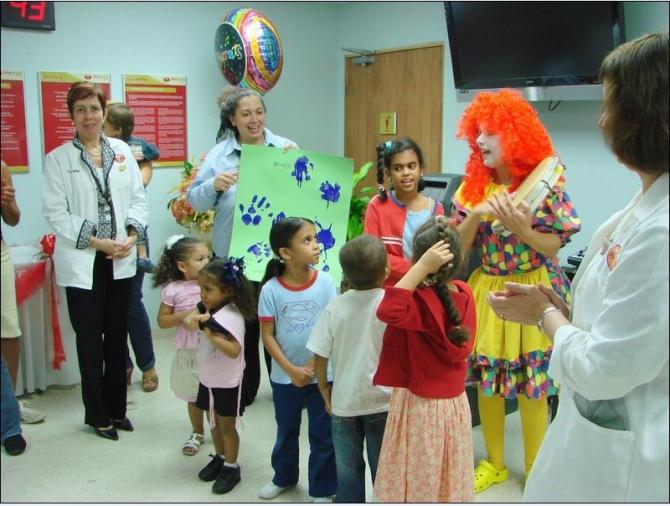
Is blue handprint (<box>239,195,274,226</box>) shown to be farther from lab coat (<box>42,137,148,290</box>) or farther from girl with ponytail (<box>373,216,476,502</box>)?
girl with ponytail (<box>373,216,476,502</box>)

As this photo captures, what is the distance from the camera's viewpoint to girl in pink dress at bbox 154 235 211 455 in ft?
7.91

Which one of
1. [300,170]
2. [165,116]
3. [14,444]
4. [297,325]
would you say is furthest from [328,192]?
[165,116]

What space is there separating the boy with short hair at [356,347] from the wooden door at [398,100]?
2560 millimetres

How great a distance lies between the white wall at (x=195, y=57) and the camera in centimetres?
341

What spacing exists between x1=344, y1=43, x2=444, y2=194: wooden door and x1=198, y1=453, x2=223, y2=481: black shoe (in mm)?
2514

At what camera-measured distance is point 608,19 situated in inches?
114

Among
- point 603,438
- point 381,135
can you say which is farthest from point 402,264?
point 381,135

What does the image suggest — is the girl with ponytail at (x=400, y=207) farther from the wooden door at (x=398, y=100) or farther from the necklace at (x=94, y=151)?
the wooden door at (x=398, y=100)

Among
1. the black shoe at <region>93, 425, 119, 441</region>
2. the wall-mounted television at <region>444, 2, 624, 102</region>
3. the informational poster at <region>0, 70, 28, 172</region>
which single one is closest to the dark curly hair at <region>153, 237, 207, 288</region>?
the black shoe at <region>93, 425, 119, 441</region>

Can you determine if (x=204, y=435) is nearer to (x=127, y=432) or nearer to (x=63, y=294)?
(x=127, y=432)

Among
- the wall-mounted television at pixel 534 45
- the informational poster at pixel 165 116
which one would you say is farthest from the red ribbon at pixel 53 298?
the wall-mounted television at pixel 534 45

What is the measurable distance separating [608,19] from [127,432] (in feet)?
9.30

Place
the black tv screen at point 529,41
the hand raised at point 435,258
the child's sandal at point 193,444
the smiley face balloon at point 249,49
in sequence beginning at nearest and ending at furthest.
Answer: the hand raised at point 435,258
the child's sandal at point 193,444
the black tv screen at point 529,41
the smiley face balloon at point 249,49

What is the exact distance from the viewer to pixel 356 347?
1809mm
